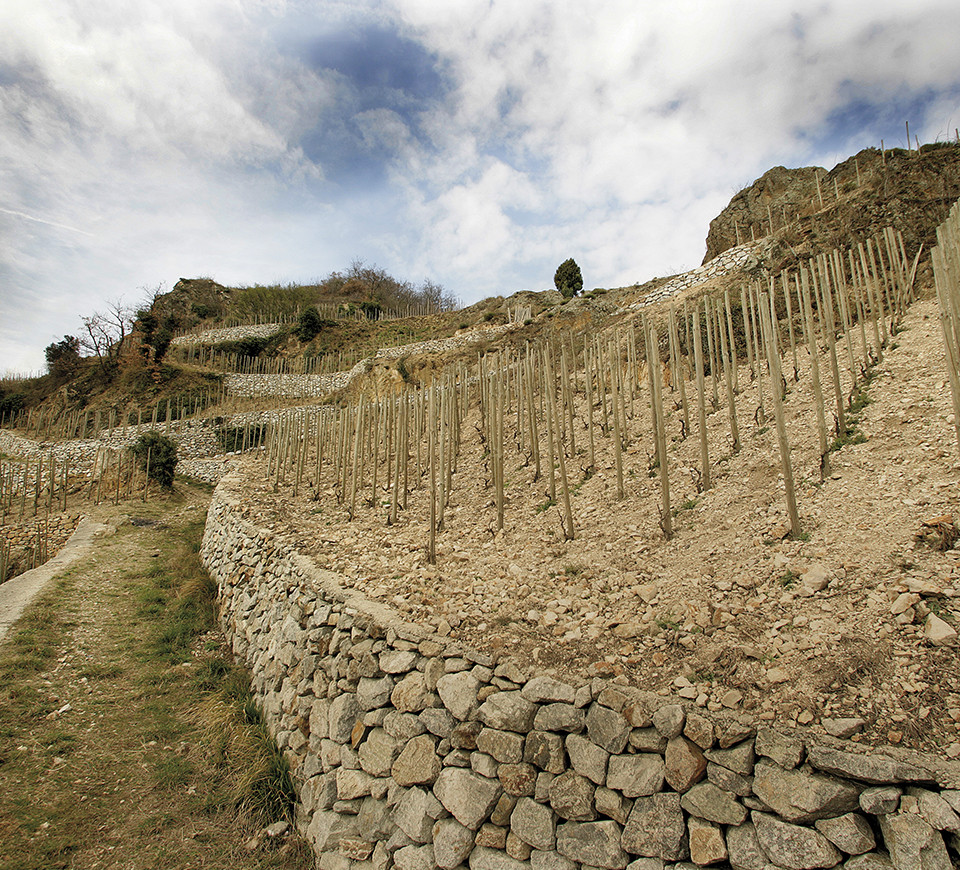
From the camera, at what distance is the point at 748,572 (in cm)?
432

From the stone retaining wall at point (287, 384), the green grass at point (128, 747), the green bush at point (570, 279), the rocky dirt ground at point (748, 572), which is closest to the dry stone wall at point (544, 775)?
the rocky dirt ground at point (748, 572)

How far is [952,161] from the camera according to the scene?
12234 millimetres

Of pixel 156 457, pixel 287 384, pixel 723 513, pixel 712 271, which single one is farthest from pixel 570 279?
pixel 723 513

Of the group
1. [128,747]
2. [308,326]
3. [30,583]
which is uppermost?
[308,326]

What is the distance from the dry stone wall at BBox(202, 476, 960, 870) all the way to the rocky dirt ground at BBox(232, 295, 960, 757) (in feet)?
0.80

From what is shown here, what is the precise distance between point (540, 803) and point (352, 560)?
14.1 feet

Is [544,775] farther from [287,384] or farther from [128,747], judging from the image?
[287,384]

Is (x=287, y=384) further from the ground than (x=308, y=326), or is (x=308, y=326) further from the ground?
(x=308, y=326)

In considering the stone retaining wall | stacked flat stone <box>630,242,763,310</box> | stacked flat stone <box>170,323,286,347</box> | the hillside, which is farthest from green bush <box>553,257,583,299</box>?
stacked flat stone <box>170,323,286,347</box>

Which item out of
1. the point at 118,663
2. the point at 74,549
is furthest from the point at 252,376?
the point at 118,663

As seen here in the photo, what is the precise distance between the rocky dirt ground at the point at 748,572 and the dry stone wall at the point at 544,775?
9.6 inches

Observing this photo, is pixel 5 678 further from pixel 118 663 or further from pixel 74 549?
pixel 74 549

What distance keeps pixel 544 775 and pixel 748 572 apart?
8.15 ft

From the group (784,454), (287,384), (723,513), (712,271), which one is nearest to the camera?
(784,454)
